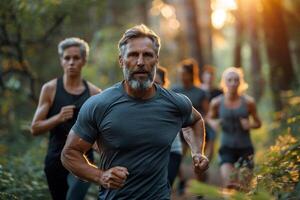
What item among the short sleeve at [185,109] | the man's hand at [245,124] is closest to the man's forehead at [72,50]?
the short sleeve at [185,109]

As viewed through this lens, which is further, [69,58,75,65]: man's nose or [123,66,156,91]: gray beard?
[69,58,75,65]: man's nose

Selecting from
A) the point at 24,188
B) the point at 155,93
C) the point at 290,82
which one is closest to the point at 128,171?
the point at 155,93

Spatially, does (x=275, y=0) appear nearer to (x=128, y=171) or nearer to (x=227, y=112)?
(x=227, y=112)

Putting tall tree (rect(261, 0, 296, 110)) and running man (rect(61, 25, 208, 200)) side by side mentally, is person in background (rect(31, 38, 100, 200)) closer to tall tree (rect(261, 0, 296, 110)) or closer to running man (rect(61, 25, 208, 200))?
running man (rect(61, 25, 208, 200))

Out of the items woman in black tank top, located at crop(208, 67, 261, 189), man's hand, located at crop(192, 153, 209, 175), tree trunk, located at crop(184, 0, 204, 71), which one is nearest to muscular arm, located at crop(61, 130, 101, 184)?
man's hand, located at crop(192, 153, 209, 175)

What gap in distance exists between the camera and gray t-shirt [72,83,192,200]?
5.03m

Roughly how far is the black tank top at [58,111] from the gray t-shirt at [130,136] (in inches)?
98.5

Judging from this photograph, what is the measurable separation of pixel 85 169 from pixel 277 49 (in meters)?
12.2

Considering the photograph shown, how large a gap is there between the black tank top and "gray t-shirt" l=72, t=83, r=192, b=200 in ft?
8.21

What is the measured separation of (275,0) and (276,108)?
8.76 ft

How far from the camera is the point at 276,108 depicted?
16781 mm

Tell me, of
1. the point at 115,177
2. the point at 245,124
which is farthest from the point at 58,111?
the point at 245,124

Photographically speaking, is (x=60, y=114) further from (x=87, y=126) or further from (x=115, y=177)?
(x=115, y=177)

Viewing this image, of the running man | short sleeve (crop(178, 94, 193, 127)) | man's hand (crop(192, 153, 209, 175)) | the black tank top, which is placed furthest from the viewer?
the black tank top
